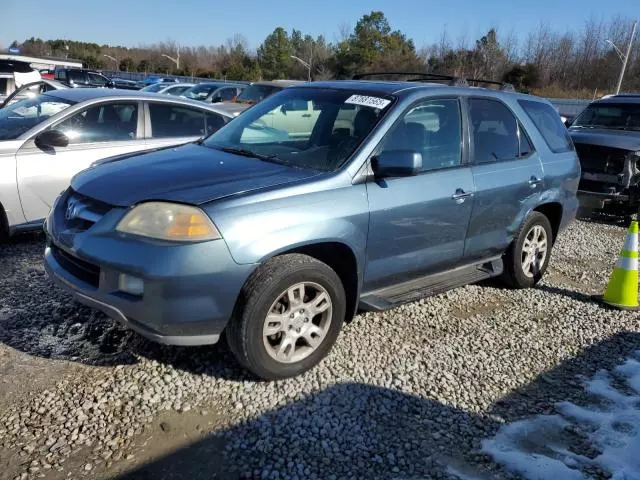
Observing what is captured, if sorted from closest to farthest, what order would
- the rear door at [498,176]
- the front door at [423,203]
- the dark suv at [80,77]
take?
the front door at [423,203]
the rear door at [498,176]
the dark suv at [80,77]

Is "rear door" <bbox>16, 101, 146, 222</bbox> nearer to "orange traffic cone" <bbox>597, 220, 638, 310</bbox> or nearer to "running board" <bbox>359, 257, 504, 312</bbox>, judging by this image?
"running board" <bbox>359, 257, 504, 312</bbox>

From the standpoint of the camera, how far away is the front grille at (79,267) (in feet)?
10.6

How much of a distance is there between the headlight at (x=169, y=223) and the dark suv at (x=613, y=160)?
751cm

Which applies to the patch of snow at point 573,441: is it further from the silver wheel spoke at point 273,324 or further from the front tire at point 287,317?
the silver wheel spoke at point 273,324

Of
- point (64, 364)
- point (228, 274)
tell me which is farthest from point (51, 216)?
point (228, 274)

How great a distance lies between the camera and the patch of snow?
289 cm

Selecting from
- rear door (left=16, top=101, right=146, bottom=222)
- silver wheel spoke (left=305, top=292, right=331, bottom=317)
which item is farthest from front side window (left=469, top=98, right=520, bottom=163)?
rear door (left=16, top=101, right=146, bottom=222)

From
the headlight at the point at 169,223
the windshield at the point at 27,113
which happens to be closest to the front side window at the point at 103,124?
the windshield at the point at 27,113

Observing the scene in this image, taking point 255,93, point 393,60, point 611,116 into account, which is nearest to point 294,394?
point 611,116

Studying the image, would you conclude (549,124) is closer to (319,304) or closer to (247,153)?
(247,153)

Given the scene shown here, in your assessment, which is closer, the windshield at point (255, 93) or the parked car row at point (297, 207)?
the parked car row at point (297, 207)

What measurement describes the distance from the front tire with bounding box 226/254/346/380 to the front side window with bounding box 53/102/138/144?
11.9ft

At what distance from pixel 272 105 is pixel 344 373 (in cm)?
228

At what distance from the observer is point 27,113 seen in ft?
20.2
